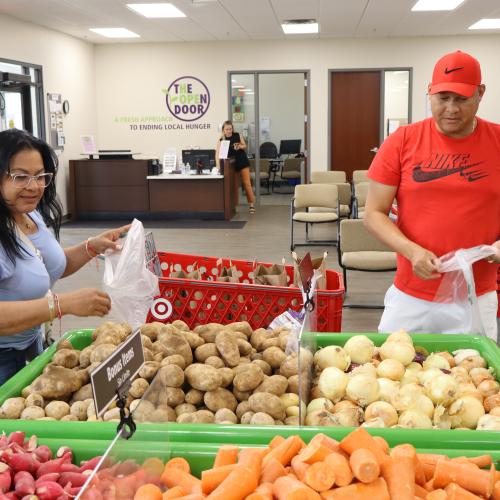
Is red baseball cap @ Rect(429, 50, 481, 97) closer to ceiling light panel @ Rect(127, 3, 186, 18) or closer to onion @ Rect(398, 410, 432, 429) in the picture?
onion @ Rect(398, 410, 432, 429)

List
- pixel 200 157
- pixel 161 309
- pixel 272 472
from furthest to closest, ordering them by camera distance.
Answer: pixel 200 157 → pixel 161 309 → pixel 272 472

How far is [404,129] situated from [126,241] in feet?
3.67

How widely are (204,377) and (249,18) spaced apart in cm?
943

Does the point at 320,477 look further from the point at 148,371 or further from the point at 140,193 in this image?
the point at 140,193

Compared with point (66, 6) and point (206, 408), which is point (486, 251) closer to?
point (206, 408)

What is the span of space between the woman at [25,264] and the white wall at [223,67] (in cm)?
1104

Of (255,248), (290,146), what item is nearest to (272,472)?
(255,248)

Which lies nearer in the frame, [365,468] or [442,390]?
[365,468]

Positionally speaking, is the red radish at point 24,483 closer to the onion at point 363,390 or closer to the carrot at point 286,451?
the carrot at point 286,451

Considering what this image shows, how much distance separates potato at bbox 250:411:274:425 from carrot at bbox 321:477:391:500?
489 mm

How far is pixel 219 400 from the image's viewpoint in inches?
69.1

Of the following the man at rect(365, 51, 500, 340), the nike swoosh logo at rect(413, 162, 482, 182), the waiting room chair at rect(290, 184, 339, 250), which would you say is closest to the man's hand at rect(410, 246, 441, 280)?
the man at rect(365, 51, 500, 340)

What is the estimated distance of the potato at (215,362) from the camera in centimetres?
190

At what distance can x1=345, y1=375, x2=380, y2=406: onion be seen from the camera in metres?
1.74
